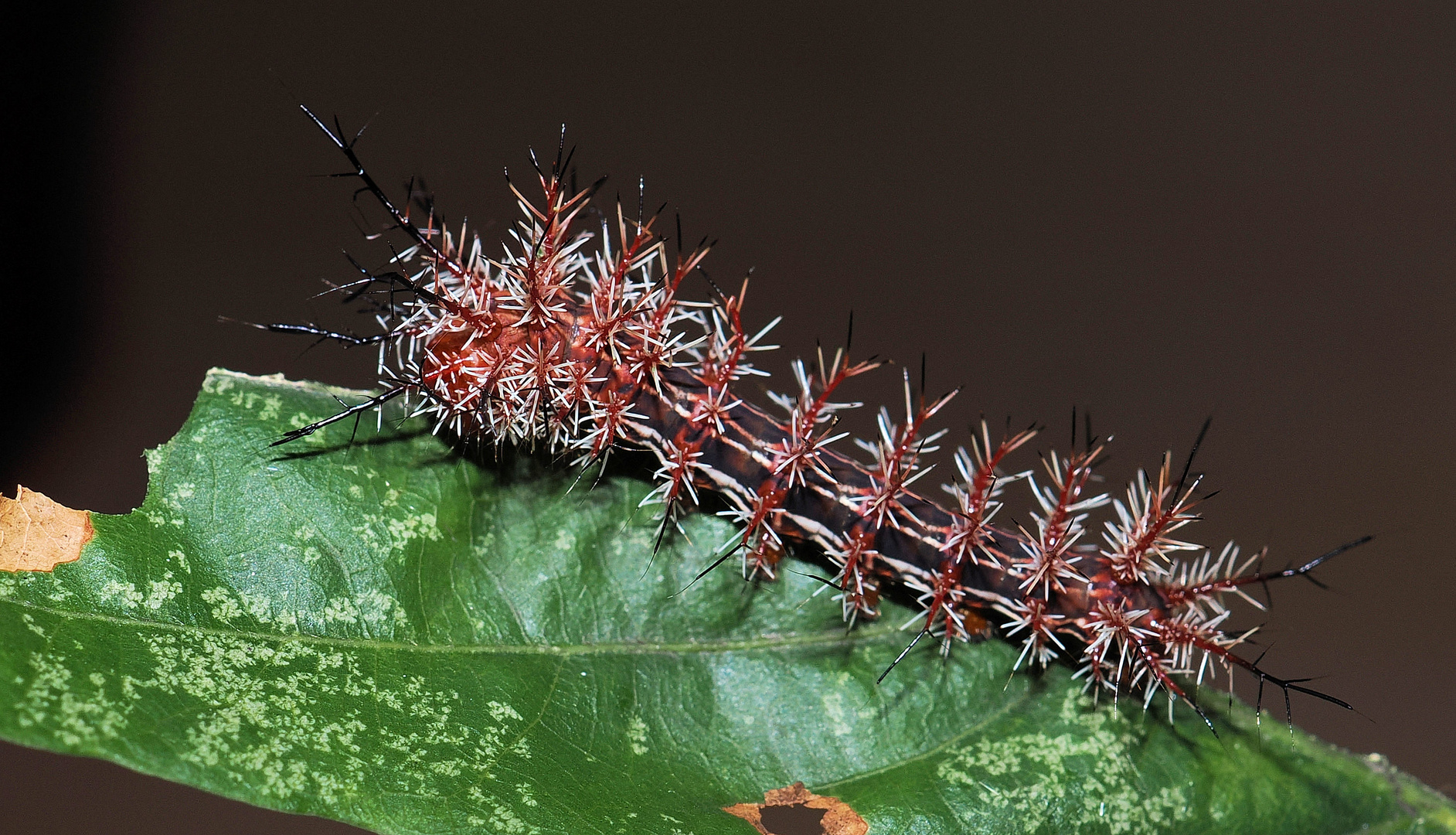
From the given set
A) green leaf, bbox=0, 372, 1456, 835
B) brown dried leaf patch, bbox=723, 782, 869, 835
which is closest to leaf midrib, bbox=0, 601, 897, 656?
green leaf, bbox=0, 372, 1456, 835

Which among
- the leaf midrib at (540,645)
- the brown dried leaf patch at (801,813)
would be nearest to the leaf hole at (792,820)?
the brown dried leaf patch at (801,813)

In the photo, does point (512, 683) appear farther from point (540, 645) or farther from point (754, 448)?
point (754, 448)

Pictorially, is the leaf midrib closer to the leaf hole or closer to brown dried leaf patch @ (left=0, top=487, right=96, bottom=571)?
brown dried leaf patch @ (left=0, top=487, right=96, bottom=571)

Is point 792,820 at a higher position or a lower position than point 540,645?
A: lower

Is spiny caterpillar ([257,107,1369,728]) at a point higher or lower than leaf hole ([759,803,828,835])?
→ higher

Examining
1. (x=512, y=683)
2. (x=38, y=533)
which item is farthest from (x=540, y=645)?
(x=38, y=533)
